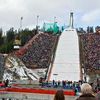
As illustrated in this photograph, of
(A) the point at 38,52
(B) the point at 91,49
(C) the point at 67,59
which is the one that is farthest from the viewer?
(B) the point at 91,49

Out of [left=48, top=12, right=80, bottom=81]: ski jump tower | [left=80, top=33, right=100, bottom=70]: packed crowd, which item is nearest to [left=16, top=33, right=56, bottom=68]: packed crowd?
[left=48, top=12, right=80, bottom=81]: ski jump tower

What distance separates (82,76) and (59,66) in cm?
833

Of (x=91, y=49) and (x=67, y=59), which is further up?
(x=91, y=49)

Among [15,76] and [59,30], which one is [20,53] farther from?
[59,30]

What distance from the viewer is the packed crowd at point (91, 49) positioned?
6514 centimetres

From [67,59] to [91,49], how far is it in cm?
885

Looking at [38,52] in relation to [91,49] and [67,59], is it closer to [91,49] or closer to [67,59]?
[67,59]

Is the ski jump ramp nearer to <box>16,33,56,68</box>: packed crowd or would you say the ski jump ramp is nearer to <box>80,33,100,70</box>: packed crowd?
<box>80,33,100,70</box>: packed crowd

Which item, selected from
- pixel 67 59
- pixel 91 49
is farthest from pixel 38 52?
pixel 91 49

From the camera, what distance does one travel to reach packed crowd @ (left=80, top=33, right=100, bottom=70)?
65144 millimetres

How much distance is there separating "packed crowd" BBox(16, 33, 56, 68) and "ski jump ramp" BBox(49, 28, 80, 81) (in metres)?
1.52

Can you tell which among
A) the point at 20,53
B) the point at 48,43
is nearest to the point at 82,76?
the point at 20,53

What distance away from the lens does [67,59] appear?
2672 inches

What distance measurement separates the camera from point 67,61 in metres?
66.5
